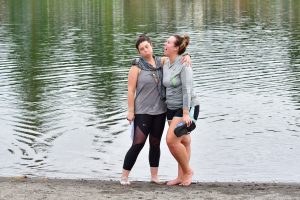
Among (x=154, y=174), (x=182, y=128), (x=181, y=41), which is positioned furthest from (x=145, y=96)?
(x=154, y=174)

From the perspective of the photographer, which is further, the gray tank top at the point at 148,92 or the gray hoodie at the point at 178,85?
the gray tank top at the point at 148,92

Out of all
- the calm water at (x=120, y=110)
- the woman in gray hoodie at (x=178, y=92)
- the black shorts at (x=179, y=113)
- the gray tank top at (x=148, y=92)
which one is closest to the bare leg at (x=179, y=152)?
the woman in gray hoodie at (x=178, y=92)

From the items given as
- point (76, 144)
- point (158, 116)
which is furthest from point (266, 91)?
point (158, 116)

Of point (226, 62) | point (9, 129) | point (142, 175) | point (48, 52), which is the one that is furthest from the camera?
point (48, 52)

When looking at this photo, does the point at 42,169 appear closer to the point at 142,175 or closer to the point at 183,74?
the point at 142,175

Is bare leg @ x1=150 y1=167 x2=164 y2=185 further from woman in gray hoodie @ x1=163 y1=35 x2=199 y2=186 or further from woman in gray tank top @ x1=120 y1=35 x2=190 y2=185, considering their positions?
woman in gray hoodie @ x1=163 y1=35 x2=199 y2=186

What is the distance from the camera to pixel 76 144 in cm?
1806

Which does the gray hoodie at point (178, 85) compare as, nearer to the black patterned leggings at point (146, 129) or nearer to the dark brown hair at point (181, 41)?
the dark brown hair at point (181, 41)

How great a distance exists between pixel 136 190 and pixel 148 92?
1526 mm

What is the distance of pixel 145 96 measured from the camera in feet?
37.8

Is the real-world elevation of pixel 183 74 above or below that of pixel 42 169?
above

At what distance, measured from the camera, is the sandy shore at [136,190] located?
10.8 m

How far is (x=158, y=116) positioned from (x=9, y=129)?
9043mm

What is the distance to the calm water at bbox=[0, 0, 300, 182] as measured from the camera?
1603 cm
